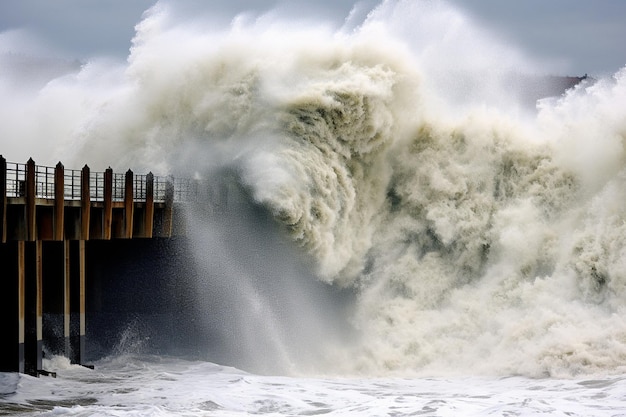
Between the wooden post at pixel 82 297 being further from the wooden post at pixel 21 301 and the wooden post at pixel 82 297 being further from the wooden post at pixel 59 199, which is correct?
the wooden post at pixel 21 301

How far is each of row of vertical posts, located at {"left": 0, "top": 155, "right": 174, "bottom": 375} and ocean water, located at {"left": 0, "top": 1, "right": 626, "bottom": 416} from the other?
975mm

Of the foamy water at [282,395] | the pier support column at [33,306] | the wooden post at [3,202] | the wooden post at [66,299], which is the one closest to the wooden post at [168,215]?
the wooden post at [66,299]

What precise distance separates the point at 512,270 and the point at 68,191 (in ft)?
39.0

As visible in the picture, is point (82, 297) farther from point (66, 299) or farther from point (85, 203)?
point (85, 203)

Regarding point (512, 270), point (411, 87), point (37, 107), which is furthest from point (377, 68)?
point (37, 107)

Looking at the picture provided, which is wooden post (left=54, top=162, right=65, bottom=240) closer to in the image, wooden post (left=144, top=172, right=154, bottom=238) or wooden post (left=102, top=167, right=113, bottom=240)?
wooden post (left=102, top=167, right=113, bottom=240)

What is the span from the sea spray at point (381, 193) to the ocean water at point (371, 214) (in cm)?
6

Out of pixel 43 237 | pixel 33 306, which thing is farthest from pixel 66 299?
pixel 43 237

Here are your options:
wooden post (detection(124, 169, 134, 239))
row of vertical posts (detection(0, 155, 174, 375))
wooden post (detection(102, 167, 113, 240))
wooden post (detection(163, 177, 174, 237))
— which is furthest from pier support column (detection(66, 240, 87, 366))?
wooden post (detection(163, 177, 174, 237))

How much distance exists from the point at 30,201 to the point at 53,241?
2367 millimetres

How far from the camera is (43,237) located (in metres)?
24.1

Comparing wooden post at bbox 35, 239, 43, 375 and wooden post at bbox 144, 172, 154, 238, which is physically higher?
wooden post at bbox 144, 172, 154, 238

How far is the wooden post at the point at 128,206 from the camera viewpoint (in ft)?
86.0

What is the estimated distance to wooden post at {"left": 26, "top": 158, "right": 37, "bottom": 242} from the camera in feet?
76.1
